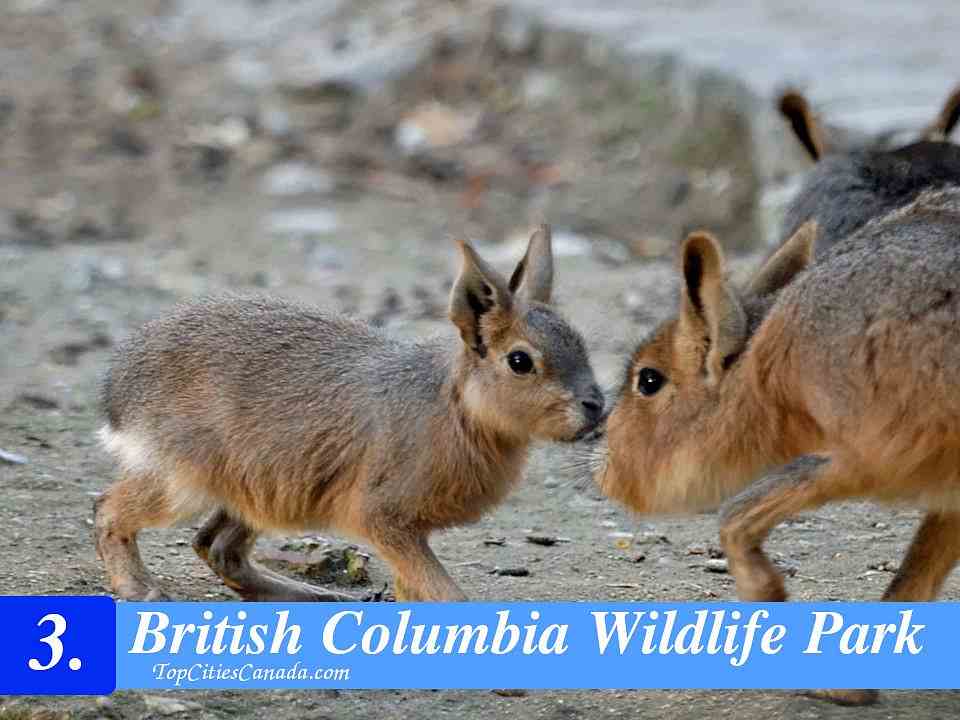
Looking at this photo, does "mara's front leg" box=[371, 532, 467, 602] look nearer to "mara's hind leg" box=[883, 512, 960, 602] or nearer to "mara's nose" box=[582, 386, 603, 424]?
"mara's nose" box=[582, 386, 603, 424]

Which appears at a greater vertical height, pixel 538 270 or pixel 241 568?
pixel 538 270

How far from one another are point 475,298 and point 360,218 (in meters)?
4.75

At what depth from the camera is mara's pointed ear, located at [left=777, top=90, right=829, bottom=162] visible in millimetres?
6777

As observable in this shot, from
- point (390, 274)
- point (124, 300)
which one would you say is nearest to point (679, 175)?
point (390, 274)

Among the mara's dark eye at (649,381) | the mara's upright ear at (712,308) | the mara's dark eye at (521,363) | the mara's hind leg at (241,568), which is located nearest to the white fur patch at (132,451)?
the mara's hind leg at (241,568)

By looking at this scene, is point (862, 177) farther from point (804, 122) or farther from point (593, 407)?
point (593, 407)

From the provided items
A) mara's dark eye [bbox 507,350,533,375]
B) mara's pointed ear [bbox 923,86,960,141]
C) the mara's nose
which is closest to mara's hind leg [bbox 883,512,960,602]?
the mara's nose

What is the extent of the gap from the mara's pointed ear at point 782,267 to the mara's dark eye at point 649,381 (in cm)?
32

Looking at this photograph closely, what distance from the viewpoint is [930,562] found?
4.52 metres

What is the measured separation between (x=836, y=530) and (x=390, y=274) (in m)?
3.35

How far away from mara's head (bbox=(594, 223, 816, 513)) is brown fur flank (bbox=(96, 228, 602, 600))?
22cm

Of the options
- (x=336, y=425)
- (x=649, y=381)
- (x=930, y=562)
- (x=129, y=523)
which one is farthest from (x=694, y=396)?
(x=129, y=523)

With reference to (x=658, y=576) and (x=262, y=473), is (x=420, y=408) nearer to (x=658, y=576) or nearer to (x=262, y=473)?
(x=262, y=473)

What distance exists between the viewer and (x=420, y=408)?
4930 millimetres
